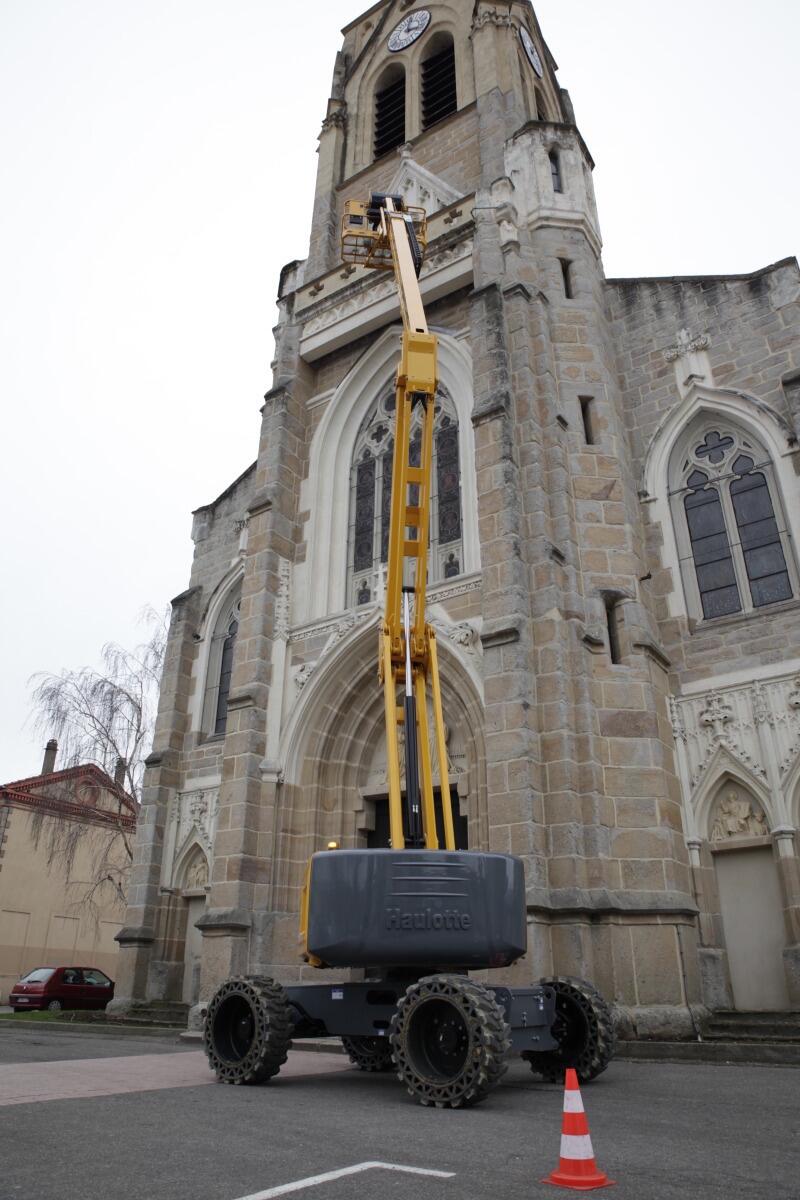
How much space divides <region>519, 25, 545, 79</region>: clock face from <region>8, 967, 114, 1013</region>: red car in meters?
25.3

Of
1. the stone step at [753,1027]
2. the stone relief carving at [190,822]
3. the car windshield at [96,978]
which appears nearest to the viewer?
the stone step at [753,1027]

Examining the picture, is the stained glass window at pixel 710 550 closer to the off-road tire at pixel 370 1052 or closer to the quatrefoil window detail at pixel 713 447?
the quatrefoil window detail at pixel 713 447

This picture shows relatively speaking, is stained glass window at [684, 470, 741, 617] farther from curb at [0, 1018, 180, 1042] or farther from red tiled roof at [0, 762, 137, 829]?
red tiled roof at [0, 762, 137, 829]

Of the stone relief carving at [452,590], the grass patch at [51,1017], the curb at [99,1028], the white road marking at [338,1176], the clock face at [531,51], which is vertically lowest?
the white road marking at [338,1176]

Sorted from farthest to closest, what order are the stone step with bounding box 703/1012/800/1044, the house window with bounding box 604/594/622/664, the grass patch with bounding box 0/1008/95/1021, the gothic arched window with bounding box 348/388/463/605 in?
the grass patch with bounding box 0/1008/95/1021 < the gothic arched window with bounding box 348/388/463/605 < the house window with bounding box 604/594/622/664 < the stone step with bounding box 703/1012/800/1044

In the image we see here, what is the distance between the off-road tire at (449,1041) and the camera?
19.6 ft

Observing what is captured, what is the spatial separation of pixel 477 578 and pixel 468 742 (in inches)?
96.4

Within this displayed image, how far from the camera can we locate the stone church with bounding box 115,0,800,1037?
11.2 meters

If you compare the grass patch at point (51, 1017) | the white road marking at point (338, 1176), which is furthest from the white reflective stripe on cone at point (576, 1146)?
the grass patch at point (51, 1017)

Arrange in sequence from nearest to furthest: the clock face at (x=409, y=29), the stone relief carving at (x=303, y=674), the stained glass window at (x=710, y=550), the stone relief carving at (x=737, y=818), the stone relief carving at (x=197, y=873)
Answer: the stone relief carving at (x=737, y=818) < the stained glass window at (x=710, y=550) < the stone relief carving at (x=303, y=674) < the stone relief carving at (x=197, y=873) < the clock face at (x=409, y=29)

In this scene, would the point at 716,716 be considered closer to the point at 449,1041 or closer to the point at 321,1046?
the point at 321,1046

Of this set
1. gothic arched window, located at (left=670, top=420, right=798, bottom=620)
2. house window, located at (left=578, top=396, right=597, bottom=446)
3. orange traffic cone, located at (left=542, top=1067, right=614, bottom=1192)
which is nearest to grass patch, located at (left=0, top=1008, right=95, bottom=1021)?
gothic arched window, located at (left=670, top=420, right=798, bottom=620)

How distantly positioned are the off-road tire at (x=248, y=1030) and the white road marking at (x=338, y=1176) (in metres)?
3.55

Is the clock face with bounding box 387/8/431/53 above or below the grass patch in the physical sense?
above
